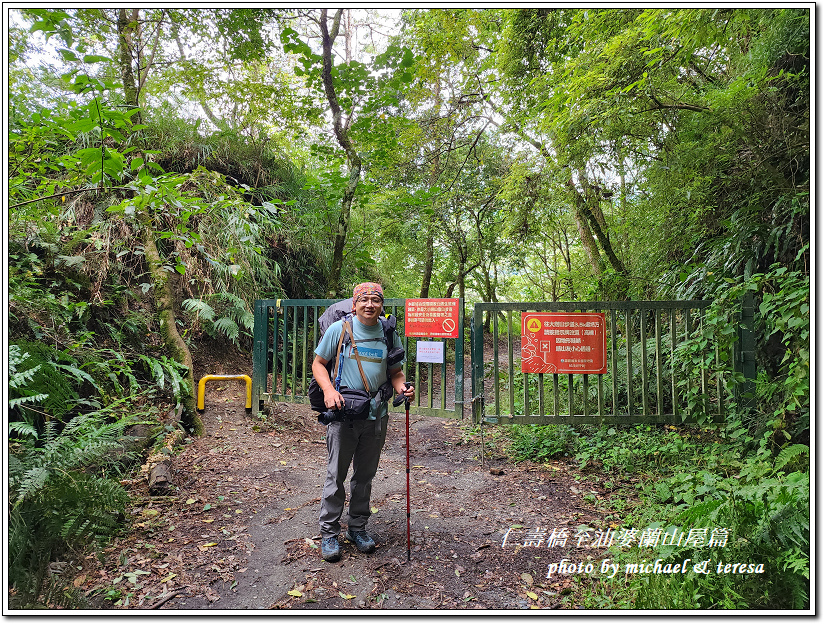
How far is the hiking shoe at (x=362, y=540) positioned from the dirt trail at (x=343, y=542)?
2.3 inches

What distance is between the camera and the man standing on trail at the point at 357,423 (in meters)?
3.08

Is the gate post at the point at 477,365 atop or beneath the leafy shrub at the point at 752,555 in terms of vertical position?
atop

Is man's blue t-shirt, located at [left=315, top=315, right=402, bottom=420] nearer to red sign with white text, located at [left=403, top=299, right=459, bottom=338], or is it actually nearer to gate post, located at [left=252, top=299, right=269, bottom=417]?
red sign with white text, located at [left=403, top=299, right=459, bottom=338]

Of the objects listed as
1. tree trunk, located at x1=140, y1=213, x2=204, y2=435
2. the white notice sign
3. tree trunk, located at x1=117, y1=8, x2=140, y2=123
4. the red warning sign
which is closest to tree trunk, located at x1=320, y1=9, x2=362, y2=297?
tree trunk, located at x1=117, y1=8, x2=140, y2=123

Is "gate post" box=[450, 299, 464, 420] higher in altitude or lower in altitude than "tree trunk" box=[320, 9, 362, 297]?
lower

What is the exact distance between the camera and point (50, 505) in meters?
2.60

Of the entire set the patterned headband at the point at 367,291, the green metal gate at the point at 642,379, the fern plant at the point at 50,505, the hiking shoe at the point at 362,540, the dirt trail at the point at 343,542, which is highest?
Answer: the patterned headband at the point at 367,291

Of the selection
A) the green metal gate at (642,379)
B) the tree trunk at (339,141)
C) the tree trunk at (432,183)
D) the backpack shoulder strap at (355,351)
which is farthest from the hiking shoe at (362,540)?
the tree trunk at (432,183)

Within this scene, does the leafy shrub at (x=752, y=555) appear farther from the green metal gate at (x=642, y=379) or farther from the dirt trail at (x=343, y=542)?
the green metal gate at (x=642, y=379)

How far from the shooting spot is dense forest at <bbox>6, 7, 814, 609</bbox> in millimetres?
2707

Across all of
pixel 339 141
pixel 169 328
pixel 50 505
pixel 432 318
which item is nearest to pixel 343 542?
pixel 50 505

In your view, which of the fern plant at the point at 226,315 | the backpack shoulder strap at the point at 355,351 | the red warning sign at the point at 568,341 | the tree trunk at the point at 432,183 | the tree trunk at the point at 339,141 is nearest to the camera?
the backpack shoulder strap at the point at 355,351

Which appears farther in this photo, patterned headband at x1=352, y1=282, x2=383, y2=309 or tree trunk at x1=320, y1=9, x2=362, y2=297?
tree trunk at x1=320, y1=9, x2=362, y2=297
